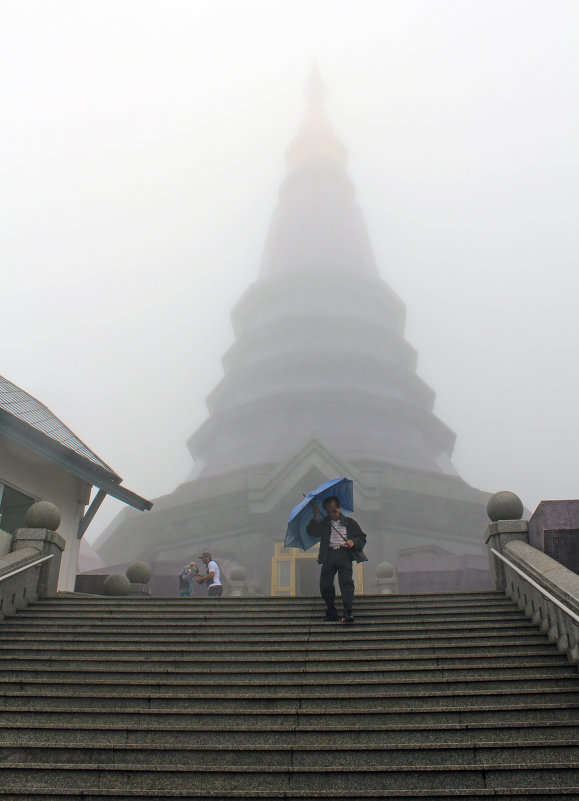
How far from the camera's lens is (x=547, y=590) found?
327 inches

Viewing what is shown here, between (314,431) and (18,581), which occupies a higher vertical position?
(314,431)

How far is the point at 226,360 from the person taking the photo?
1474 inches

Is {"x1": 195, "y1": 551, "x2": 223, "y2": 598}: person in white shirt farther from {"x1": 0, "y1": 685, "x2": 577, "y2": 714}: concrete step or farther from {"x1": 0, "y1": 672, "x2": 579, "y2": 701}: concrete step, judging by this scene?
{"x1": 0, "y1": 685, "x2": 577, "y2": 714}: concrete step

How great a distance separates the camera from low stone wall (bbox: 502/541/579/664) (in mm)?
7539

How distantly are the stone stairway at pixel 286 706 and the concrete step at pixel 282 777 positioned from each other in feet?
0.03

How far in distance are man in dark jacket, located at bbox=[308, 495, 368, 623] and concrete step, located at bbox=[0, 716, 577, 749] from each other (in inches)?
106

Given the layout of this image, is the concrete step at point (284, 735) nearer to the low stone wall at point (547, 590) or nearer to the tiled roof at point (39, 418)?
the low stone wall at point (547, 590)

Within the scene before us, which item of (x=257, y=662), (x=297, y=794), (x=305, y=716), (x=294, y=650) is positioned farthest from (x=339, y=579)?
(x=297, y=794)

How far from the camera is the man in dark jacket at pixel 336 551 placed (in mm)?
9422

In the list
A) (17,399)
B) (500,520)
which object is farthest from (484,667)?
(17,399)

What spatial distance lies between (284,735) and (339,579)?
10.6ft

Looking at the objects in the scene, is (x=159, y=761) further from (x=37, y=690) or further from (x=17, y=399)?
(x=17, y=399)

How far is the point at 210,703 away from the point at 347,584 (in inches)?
106

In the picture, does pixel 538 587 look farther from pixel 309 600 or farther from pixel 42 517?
pixel 42 517
